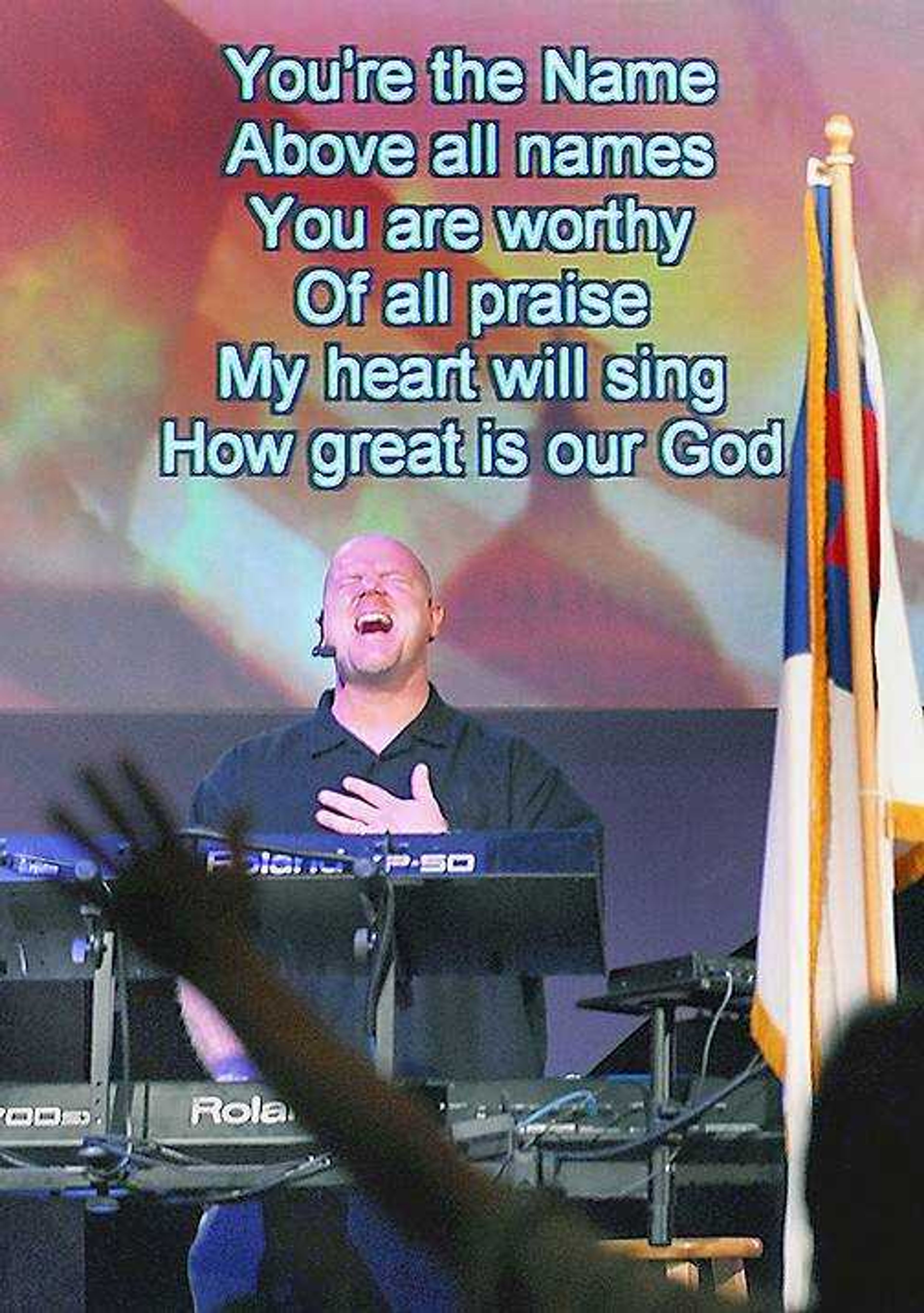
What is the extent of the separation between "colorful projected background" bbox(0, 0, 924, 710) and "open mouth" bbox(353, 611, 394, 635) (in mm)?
206

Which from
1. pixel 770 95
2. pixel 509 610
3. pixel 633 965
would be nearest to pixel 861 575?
pixel 633 965

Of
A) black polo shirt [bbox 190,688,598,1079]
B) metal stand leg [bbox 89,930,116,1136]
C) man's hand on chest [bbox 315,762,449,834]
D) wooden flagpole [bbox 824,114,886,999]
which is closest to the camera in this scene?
wooden flagpole [bbox 824,114,886,999]

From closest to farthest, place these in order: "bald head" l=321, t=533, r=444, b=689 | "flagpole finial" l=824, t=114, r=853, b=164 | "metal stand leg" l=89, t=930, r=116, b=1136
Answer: "flagpole finial" l=824, t=114, r=853, b=164 < "metal stand leg" l=89, t=930, r=116, b=1136 < "bald head" l=321, t=533, r=444, b=689

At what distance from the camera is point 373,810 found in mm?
6676

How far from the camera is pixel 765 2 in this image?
284 inches

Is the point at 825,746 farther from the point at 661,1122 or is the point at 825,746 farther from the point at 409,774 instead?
the point at 409,774

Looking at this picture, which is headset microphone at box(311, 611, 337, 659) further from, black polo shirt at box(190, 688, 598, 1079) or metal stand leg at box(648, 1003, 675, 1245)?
metal stand leg at box(648, 1003, 675, 1245)

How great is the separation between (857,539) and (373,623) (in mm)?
2335

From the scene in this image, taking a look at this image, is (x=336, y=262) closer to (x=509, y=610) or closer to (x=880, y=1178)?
(x=509, y=610)

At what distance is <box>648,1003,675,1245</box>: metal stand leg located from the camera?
16.4 feet

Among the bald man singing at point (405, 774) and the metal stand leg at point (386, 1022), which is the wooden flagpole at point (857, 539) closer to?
the metal stand leg at point (386, 1022)

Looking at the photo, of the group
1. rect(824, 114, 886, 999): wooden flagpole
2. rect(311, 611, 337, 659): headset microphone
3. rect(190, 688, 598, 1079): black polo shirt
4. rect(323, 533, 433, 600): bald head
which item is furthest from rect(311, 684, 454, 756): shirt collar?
rect(824, 114, 886, 999): wooden flagpole

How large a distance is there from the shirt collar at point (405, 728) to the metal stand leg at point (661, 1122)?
1.76 metres

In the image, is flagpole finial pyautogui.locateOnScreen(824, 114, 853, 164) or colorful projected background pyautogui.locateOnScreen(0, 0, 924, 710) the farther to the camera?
colorful projected background pyautogui.locateOnScreen(0, 0, 924, 710)
